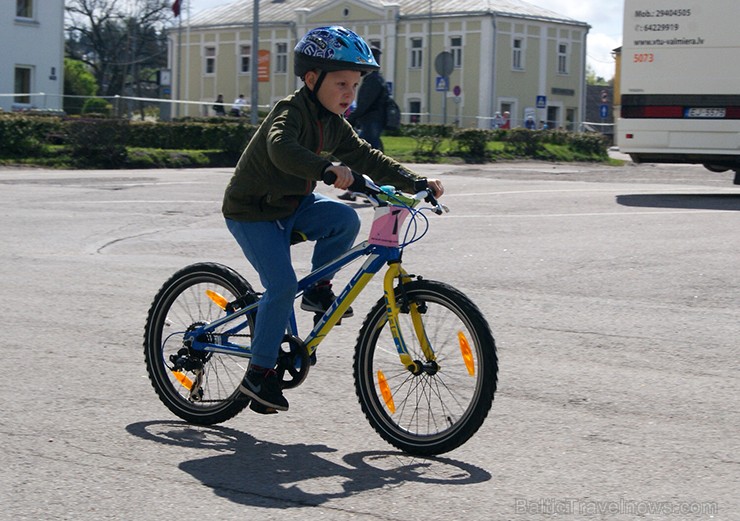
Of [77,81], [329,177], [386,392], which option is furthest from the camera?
[77,81]

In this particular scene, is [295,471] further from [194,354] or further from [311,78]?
[311,78]

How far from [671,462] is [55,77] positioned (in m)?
52.3

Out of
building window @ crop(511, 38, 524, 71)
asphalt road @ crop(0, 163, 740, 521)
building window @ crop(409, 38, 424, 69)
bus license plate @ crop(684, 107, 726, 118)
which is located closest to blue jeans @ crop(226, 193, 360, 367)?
asphalt road @ crop(0, 163, 740, 521)

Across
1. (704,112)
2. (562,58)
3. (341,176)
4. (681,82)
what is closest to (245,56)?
(562,58)

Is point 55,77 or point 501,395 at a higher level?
point 55,77

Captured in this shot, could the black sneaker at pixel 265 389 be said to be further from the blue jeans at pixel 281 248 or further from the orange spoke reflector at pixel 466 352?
the orange spoke reflector at pixel 466 352

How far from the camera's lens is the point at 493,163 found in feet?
112

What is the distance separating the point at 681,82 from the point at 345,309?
14.2m

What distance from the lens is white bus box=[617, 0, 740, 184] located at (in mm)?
18375

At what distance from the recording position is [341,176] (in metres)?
5.01

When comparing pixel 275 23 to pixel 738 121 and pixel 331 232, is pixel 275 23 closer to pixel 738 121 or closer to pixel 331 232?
pixel 738 121

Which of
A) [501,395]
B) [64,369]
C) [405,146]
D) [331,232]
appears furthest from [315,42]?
[405,146]

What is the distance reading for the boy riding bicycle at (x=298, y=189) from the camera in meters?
5.38

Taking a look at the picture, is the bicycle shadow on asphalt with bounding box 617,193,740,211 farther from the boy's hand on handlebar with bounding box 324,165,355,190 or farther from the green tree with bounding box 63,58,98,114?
the green tree with bounding box 63,58,98,114
